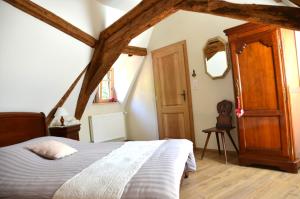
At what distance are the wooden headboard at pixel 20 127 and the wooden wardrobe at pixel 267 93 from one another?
272 centimetres

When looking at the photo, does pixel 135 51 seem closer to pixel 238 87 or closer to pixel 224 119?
pixel 224 119

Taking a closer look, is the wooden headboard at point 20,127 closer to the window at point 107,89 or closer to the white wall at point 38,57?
the white wall at point 38,57

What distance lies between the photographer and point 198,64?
13.8ft

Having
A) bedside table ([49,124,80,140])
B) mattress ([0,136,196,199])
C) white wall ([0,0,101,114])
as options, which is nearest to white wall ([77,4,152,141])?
bedside table ([49,124,80,140])

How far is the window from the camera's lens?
527 cm

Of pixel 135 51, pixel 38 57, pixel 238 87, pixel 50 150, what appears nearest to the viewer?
Result: pixel 50 150

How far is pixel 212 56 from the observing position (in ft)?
13.0

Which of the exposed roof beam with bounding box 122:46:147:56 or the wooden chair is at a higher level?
the exposed roof beam with bounding box 122:46:147:56

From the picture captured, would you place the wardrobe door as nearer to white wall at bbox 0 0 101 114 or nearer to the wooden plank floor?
the wooden plank floor

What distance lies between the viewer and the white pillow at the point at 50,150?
99.4 inches

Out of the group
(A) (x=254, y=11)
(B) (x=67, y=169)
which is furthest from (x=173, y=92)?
(B) (x=67, y=169)

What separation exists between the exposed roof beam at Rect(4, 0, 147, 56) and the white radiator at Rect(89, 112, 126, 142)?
5.87 feet

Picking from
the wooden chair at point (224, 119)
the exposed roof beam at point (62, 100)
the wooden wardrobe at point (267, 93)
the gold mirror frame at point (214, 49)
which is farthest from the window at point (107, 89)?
the wooden wardrobe at point (267, 93)

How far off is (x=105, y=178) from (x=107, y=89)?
3828mm
